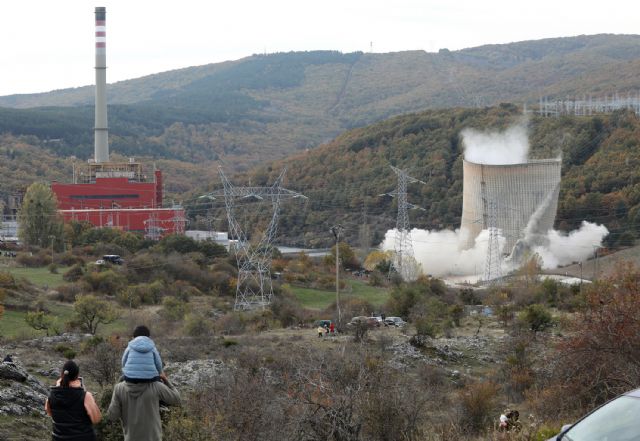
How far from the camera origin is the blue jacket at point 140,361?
7.59 m

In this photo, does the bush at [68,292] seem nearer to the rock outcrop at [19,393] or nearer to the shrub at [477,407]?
the rock outcrop at [19,393]

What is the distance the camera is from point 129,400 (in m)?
7.65

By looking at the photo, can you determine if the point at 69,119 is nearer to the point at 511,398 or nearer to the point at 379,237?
the point at 379,237

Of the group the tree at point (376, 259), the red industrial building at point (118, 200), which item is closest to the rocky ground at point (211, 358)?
the tree at point (376, 259)

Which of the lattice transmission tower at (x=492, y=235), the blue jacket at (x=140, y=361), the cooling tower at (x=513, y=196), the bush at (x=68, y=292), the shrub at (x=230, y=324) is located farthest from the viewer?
the cooling tower at (x=513, y=196)

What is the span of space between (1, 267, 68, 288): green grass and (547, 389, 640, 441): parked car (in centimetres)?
3184

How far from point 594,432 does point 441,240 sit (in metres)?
53.4

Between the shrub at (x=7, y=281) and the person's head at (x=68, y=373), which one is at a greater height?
the person's head at (x=68, y=373)

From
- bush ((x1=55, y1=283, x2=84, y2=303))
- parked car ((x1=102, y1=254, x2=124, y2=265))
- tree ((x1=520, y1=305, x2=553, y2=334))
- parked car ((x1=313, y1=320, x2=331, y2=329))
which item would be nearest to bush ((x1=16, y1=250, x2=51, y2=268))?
parked car ((x1=102, y1=254, x2=124, y2=265))

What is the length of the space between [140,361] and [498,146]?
63.6 metres

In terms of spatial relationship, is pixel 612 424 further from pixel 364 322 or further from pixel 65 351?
pixel 364 322

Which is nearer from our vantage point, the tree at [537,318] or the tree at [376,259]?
the tree at [537,318]

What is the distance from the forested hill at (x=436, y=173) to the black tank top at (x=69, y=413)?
166ft

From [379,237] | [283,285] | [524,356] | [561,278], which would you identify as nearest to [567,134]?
[379,237]
